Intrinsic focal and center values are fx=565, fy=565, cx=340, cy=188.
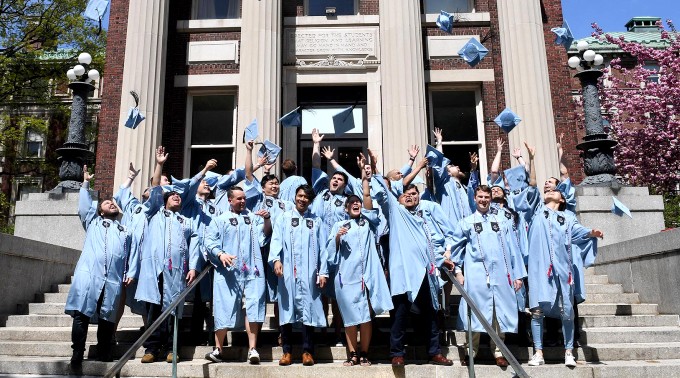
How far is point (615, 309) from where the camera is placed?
834cm

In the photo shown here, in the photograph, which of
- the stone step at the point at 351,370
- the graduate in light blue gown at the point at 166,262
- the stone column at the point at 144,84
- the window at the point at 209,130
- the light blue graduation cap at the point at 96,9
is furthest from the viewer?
the window at the point at 209,130

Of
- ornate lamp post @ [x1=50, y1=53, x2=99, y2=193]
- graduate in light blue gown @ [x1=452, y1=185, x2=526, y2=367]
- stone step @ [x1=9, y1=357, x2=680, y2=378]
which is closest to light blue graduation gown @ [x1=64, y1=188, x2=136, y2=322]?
stone step @ [x1=9, y1=357, x2=680, y2=378]

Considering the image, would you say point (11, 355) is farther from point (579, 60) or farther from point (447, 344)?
point (579, 60)

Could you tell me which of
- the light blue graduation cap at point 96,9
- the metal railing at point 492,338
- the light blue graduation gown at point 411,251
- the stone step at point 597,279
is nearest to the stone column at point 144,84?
the light blue graduation cap at point 96,9

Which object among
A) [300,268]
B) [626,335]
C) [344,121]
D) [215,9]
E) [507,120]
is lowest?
[626,335]

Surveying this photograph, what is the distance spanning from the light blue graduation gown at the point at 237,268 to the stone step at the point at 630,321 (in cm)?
453

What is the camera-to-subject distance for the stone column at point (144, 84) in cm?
1331

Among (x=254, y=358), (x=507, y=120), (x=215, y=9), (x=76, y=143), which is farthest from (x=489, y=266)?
(x=215, y=9)

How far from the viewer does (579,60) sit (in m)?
12.6

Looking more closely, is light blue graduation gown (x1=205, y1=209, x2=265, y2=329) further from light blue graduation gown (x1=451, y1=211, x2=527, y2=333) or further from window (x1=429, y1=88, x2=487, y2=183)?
window (x1=429, y1=88, x2=487, y2=183)

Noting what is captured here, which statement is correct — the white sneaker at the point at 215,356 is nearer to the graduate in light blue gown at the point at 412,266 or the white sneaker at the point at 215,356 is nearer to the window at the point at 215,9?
the graduate in light blue gown at the point at 412,266

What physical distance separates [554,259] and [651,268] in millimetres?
3224

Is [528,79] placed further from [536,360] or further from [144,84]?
[144,84]

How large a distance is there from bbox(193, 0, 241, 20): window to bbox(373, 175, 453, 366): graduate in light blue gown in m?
10.7
